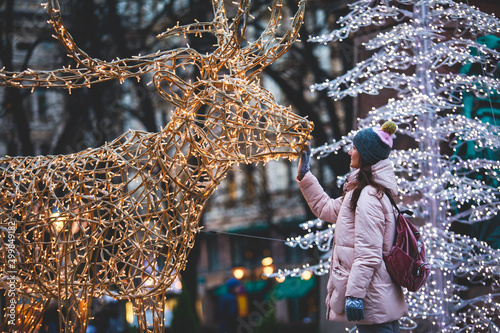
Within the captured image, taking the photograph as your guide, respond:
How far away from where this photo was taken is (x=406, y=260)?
3588 mm

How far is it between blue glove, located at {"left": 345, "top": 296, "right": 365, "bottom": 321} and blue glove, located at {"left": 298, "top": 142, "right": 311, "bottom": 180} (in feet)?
3.08

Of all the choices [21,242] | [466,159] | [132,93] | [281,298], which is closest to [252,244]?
[281,298]

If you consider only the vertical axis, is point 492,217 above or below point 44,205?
below

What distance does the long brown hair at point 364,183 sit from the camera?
373cm

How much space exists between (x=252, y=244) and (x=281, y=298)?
3.29 metres

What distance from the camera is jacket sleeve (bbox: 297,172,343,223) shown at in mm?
4102

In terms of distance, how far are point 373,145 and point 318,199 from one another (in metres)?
0.61

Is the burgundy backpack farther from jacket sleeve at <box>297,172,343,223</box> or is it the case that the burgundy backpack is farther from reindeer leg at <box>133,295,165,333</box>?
reindeer leg at <box>133,295,165,333</box>

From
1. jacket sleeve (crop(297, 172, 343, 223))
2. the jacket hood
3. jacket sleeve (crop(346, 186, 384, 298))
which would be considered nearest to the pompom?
the jacket hood

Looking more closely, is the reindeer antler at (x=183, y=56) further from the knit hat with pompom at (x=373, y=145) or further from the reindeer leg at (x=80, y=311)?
the reindeer leg at (x=80, y=311)

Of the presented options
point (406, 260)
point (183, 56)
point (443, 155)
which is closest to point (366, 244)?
point (406, 260)

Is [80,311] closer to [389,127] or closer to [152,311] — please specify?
[152,311]

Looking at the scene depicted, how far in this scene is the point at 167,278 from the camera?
3773 millimetres

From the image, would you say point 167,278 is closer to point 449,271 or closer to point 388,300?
point 388,300
